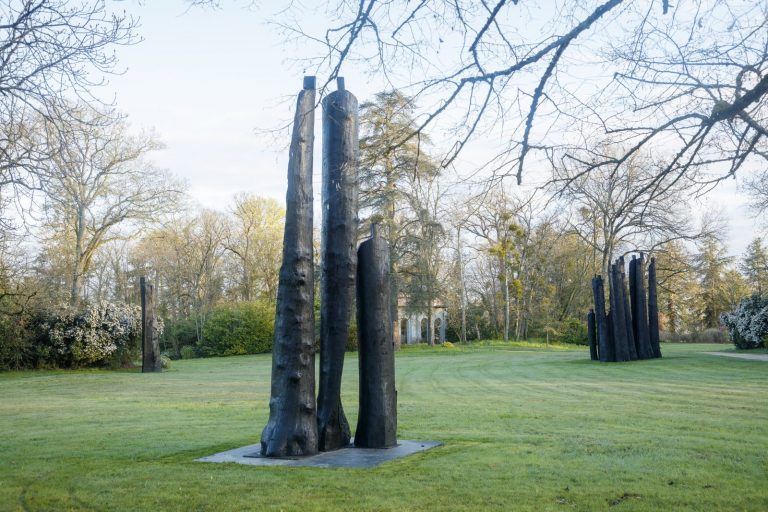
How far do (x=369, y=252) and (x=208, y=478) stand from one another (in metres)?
3.05

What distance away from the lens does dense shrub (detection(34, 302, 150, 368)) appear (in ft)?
84.8

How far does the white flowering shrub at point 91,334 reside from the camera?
25.9 metres

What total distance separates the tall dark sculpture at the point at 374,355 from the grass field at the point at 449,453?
2.12ft

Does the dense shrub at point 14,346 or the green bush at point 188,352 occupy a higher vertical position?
the dense shrub at point 14,346

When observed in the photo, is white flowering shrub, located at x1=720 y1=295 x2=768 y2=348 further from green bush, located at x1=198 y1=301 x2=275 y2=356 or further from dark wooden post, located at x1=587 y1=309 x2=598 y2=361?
green bush, located at x1=198 y1=301 x2=275 y2=356

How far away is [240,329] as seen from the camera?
41.1 metres

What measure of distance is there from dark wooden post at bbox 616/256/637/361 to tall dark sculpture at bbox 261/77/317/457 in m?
17.5

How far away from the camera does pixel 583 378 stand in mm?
18078

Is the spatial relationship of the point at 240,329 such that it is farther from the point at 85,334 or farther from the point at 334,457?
the point at 334,457

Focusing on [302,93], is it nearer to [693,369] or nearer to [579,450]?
[579,450]

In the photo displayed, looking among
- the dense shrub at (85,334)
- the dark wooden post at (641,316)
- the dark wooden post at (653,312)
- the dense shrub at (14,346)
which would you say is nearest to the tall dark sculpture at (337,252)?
the dark wooden post at (641,316)

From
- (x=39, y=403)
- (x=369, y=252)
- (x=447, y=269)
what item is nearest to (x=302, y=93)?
(x=369, y=252)

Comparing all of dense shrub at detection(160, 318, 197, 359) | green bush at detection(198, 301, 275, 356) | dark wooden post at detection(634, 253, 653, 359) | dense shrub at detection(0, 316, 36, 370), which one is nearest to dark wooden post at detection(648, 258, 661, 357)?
dark wooden post at detection(634, 253, 653, 359)

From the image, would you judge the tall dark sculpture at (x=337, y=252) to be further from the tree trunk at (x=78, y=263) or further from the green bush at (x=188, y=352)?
the green bush at (x=188, y=352)
